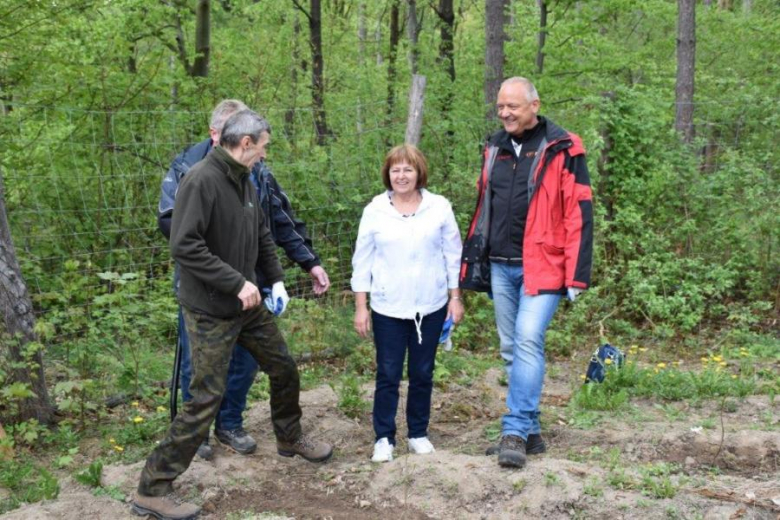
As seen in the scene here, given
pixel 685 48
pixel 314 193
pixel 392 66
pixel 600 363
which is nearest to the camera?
pixel 600 363

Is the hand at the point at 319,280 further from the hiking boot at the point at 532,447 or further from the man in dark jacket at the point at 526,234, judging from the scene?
the hiking boot at the point at 532,447

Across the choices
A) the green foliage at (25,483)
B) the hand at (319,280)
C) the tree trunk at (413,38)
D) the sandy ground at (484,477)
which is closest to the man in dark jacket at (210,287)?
the sandy ground at (484,477)

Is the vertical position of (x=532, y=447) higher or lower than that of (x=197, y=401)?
lower

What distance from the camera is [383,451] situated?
190 inches

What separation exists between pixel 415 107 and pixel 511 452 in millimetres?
4276

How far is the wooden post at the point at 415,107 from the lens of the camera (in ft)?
26.0

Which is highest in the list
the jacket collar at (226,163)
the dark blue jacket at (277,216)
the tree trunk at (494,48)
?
the tree trunk at (494,48)

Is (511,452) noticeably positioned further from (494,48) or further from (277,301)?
(494,48)

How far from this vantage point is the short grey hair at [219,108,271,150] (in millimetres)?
4137

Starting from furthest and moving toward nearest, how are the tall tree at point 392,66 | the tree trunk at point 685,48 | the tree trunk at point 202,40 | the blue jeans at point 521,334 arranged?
the tree trunk at point 685,48
the tree trunk at point 202,40
the tall tree at point 392,66
the blue jeans at point 521,334

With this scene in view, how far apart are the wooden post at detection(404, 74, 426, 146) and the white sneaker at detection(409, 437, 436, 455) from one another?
12.3ft

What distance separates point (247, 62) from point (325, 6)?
43.5 ft

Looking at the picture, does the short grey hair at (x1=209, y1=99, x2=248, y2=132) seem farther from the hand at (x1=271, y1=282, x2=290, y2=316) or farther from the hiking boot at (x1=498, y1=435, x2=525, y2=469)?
the hiking boot at (x1=498, y1=435, x2=525, y2=469)

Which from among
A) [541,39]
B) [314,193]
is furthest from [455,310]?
[541,39]
